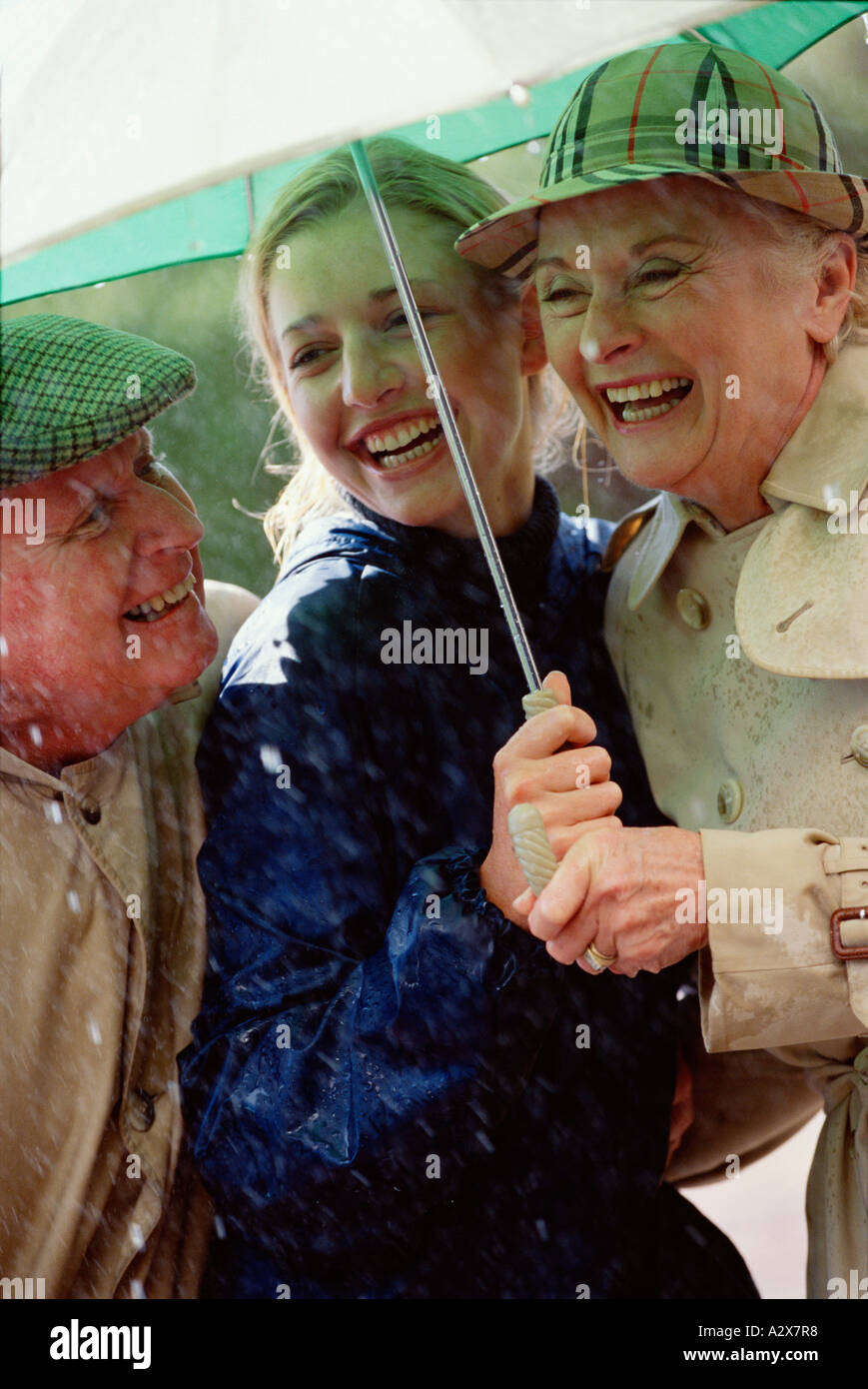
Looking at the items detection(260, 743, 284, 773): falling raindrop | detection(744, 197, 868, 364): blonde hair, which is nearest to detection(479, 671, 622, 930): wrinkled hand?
detection(260, 743, 284, 773): falling raindrop

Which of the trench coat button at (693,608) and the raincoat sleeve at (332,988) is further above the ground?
the trench coat button at (693,608)

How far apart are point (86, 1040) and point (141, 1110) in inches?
5.0

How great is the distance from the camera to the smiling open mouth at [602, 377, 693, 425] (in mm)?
2145

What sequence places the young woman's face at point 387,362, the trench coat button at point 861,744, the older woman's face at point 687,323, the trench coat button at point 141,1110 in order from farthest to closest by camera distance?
the young woman's face at point 387,362, the trench coat button at point 141,1110, the older woman's face at point 687,323, the trench coat button at point 861,744

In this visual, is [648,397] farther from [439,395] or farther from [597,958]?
[597,958]

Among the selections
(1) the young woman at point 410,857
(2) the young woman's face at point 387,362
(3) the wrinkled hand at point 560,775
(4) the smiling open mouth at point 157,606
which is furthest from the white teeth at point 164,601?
(3) the wrinkled hand at point 560,775

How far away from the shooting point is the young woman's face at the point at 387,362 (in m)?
2.32

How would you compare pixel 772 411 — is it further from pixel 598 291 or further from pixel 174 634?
pixel 174 634

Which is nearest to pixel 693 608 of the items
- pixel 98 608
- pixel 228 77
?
pixel 98 608

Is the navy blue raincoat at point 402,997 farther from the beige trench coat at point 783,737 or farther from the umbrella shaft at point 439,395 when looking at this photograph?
the umbrella shaft at point 439,395

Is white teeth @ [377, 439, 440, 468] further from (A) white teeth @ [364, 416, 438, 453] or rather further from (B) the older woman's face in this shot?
(B) the older woman's face

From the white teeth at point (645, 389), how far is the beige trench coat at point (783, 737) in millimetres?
180

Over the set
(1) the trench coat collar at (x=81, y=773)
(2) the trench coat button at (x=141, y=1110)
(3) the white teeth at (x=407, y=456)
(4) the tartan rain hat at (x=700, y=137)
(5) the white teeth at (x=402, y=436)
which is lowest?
(2) the trench coat button at (x=141, y=1110)

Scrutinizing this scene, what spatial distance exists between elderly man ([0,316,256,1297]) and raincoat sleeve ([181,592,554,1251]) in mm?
93
